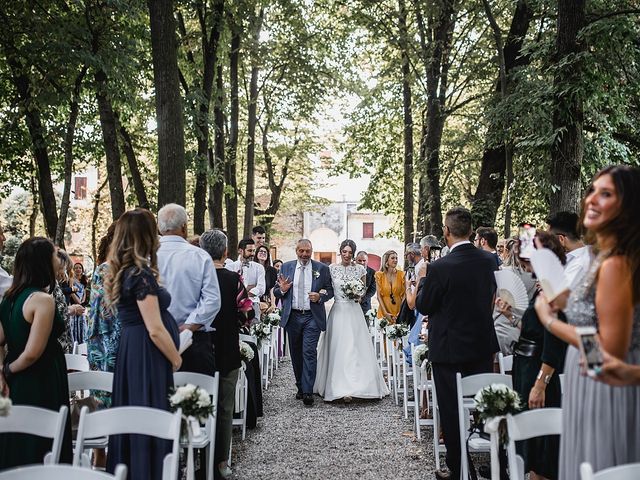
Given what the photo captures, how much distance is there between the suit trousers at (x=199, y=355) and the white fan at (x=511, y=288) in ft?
8.45

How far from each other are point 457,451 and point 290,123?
86.1ft

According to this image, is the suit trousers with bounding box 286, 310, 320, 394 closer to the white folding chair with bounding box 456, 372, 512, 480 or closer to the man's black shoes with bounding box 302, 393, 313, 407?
the man's black shoes with bounding box 302, 393, 313, 407

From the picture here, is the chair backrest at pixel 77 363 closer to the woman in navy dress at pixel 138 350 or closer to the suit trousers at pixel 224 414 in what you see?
the suit trousers at pixel 224 414

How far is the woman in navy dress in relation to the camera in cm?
447

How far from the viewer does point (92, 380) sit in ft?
17.1

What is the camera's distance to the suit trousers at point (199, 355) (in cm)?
602

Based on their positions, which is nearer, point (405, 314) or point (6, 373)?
point (6, 373)

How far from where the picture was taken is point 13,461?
4.54 m

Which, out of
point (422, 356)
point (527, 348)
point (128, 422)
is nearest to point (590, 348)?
point (128, 422)

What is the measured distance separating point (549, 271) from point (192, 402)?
2236 millimetres

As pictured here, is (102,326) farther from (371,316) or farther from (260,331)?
(371,316)

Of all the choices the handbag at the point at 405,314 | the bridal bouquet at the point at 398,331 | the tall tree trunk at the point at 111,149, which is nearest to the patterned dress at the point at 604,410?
the bridal bouquet at the point at 398,331

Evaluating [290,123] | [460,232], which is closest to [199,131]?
[460,232]

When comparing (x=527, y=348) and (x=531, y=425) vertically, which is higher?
(x=527, y=348)
